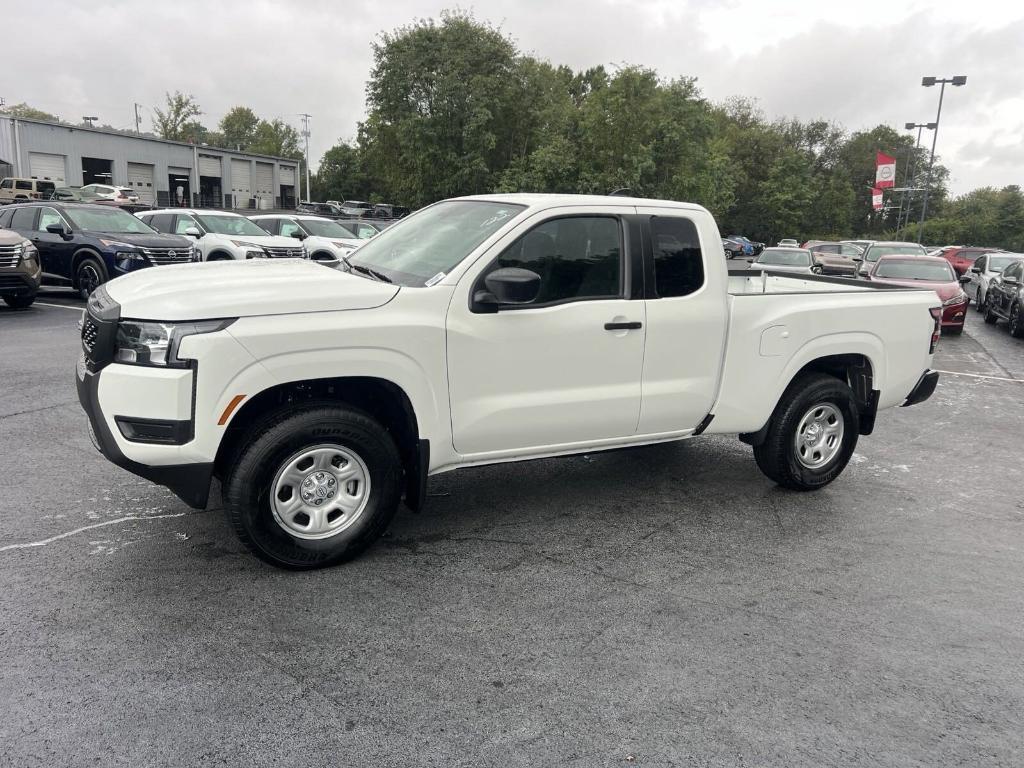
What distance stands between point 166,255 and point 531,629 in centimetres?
1270

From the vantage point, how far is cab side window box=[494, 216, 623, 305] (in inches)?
171

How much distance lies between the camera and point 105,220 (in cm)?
1453

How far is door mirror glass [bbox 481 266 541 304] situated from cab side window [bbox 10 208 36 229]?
540 inches

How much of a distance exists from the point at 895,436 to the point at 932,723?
4763mm

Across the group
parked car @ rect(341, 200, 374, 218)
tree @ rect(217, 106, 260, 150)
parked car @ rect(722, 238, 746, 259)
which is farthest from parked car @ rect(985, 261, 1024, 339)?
tree @ rect(217, 106, 260, 150)

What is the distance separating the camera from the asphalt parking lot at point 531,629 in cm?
283

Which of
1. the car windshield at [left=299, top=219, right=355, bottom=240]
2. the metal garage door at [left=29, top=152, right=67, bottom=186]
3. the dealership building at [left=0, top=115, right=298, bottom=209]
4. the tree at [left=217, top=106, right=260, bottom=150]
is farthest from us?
the tree at [left=217, top=106, right=260, bottom=150]

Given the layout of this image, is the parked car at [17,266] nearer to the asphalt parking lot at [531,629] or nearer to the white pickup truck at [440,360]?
the asphalt parking lot at [531,629]

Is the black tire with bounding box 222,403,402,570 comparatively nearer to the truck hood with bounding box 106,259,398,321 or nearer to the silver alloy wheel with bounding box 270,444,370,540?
the silver alloy wheel with bounding box 270,444,370,540

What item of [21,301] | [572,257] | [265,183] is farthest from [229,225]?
[265,183]

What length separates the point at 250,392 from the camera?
3.68 meters

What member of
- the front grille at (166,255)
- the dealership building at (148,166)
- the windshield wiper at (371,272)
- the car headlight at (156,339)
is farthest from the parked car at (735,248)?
the car headlight at (156,339)

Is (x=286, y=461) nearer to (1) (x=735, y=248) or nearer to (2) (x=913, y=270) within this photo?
(2) (x=913, y=270)

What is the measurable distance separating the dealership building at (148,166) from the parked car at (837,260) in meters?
42.1
